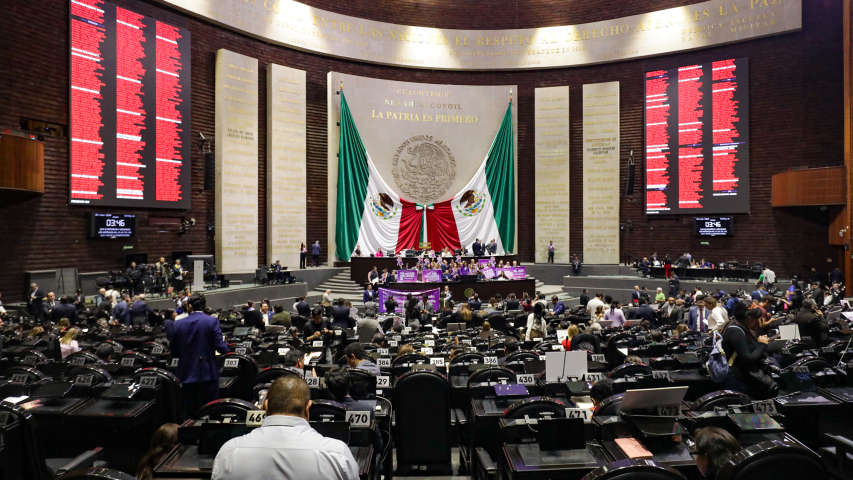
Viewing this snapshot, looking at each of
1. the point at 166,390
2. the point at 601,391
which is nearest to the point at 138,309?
the point at 166,390

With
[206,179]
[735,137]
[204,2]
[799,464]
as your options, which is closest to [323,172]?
[206,179]

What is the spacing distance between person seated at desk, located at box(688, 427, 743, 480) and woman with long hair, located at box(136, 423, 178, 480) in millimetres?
2659

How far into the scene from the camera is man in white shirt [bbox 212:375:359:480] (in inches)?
74.5

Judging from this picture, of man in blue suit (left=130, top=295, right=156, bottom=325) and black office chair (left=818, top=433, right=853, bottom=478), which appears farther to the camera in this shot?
man in blue suit (left=130, top=295, right=156, bottom=325)

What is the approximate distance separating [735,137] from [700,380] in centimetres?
1956

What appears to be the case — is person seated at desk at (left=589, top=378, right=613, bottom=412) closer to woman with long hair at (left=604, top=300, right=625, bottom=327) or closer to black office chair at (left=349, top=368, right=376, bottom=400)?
black office chair at (left=349, top=368, right=376, bottom=400)

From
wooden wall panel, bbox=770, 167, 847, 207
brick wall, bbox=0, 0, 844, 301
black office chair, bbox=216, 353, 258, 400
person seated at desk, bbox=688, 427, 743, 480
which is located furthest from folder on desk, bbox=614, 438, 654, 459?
wooden wall panel, bbox=770, 167, 847, 207

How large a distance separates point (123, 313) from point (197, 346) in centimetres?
807

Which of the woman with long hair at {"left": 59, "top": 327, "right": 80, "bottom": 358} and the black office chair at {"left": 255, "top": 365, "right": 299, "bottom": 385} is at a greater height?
the black office chair at {"left": 255, "top": 365, "right": 299, "bottom": 385}

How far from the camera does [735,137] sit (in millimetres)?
20750

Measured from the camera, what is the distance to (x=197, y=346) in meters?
4.71

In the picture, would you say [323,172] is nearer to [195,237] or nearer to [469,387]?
[195,237]

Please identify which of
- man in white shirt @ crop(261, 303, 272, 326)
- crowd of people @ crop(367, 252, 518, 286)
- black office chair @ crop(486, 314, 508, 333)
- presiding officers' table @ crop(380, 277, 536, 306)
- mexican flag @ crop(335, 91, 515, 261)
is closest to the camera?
man in white shirt @ crop(261, 303, 272, 326)

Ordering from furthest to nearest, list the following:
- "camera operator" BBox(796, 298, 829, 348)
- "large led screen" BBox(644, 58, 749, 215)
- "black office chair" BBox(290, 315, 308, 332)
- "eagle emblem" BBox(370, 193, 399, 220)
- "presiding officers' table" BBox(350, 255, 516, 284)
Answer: "eagle emblem" BBox(370, 193, 399, 220) → "large led screen" BBox(644, 58, 749, 215) → "presiding officers' table" BBox(350, 255, 516, 284) → "black office chair" BBox(290, 315, 308, 332) → "camera operator" BBox(796, 298, 829, 348)
